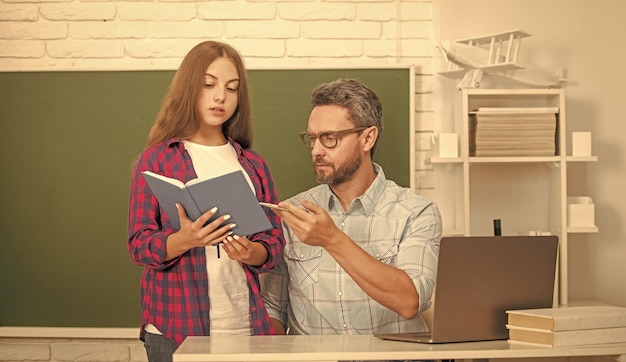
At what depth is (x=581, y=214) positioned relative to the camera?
10.2 ft

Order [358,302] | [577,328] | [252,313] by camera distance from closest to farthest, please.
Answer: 1. [577,328]
2. [252,313]
3. [358,302]

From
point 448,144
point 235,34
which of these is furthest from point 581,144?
point 235,34

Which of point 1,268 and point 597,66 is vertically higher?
point 597,66

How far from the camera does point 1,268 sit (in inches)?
131

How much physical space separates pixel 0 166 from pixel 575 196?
2.29 meters

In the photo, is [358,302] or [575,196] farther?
[575,196]

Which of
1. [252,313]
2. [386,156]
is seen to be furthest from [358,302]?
[386,156]

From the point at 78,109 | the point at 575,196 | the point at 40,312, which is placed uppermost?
the point at 78,109

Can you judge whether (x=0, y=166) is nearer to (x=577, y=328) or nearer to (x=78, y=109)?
(x=78, y=109)

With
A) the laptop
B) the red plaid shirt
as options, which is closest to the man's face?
the red plaid shirt

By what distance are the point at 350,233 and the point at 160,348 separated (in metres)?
0.61

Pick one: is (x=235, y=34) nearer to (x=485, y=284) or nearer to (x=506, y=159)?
(x=506, y=159)

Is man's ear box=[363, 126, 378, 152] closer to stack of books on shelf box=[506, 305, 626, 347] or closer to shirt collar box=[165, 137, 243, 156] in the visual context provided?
shirt collar box=[165, 137, 243, 156]

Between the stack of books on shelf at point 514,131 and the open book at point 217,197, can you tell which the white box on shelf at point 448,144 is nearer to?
the stack of books on shelf at point 514,131
